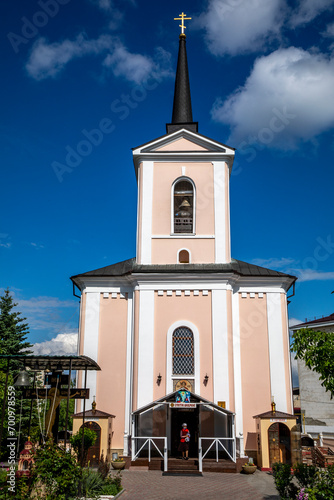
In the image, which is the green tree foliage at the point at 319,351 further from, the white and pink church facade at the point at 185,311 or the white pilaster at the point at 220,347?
the white pilaster at the point at 220,347

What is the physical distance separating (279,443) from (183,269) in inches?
301

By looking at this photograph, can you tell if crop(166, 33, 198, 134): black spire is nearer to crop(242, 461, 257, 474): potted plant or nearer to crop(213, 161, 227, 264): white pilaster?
crop(213, 161, 227, 264): white pilaster

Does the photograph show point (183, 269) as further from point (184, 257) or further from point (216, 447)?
point (216, 447)

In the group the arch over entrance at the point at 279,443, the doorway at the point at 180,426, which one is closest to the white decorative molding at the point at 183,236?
the doorway at the point at 180,426

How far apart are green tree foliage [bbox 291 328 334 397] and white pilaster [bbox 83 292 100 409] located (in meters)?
11.6

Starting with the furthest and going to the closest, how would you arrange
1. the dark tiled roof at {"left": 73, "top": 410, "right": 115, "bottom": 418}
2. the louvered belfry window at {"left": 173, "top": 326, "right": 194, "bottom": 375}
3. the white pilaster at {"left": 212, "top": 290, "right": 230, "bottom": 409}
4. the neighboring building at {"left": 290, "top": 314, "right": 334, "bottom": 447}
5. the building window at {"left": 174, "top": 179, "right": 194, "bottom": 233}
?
the neighboring building at {"left": 290, "top": 314, "right": 334, "bottom": 447} → the building window at {"left": 174, "top": 179, "right": 194, "bottom": 233} → the louvered belfry window at {"left": 173, "top": 326, "right": 194, "bottom": 375} → the white pilaster at {"left": 212, "top": 290, "right": 230, "bottom": 409} → the dark tiled roof at {"left": 73, "top": 410, "right": 115, "bottom": 418}

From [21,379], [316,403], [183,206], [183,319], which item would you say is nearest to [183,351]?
[183,319]

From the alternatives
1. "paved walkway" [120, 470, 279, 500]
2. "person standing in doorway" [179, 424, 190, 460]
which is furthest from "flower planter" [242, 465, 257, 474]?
"person standing in doorway" [179, 424, 190, 460]

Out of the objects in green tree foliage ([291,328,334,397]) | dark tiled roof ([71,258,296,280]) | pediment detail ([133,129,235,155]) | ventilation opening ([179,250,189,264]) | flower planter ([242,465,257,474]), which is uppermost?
pediment detail ([133,129,235,155])

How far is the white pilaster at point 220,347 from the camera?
1738 cm

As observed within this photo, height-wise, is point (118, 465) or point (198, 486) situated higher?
point (118, 465)

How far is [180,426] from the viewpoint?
1766 cm

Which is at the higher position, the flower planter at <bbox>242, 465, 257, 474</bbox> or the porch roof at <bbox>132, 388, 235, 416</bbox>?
the porch roof at <bbox>132, 388, 235, 416</bbox>

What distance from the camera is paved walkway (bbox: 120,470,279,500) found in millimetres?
12211
